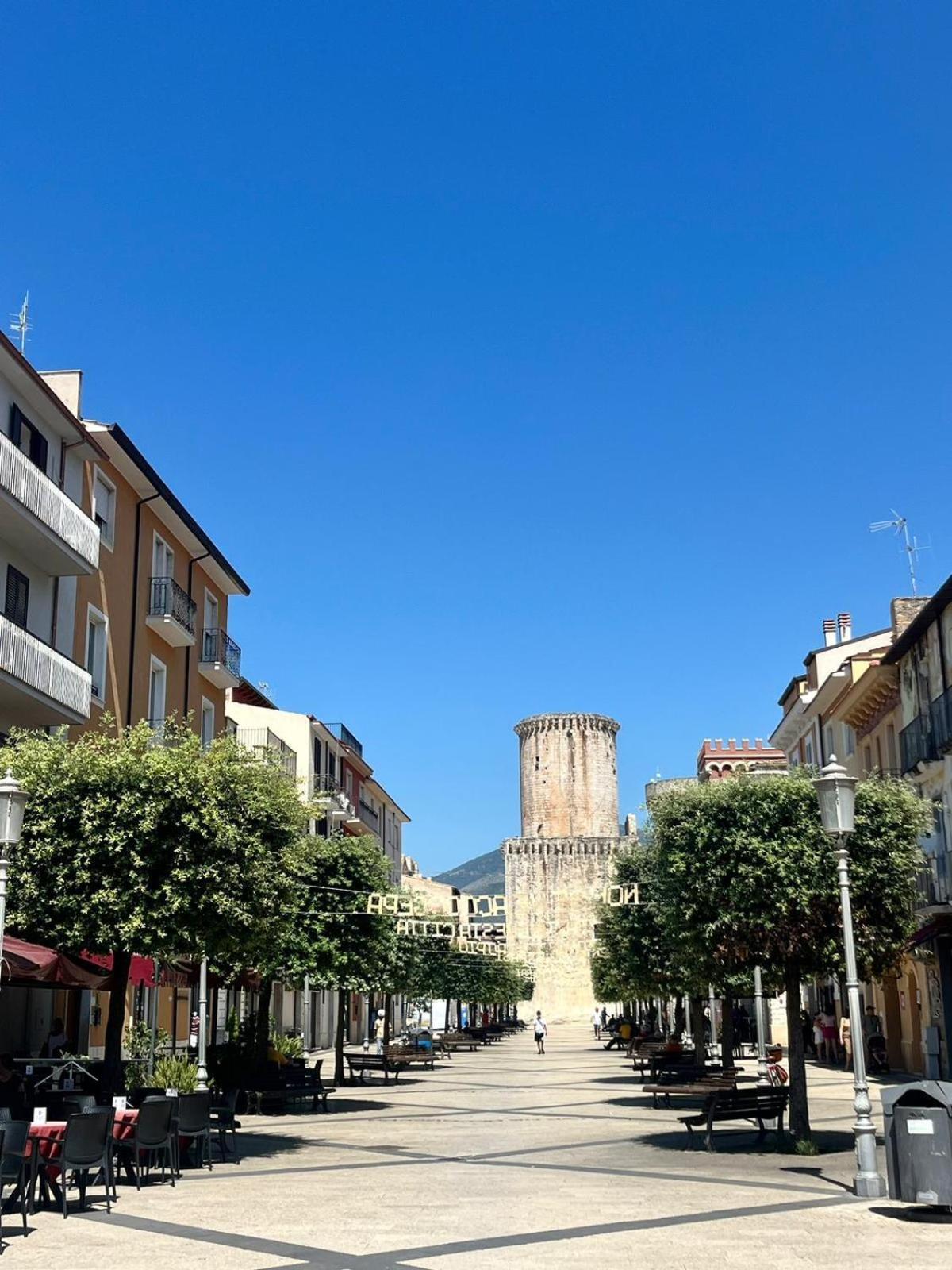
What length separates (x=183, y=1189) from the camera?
1528cm

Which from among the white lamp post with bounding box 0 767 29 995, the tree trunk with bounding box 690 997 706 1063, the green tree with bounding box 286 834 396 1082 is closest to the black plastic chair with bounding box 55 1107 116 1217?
the white lamp post with bounding box 0 767 29 995

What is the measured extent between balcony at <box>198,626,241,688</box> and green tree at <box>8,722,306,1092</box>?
57.3 feet

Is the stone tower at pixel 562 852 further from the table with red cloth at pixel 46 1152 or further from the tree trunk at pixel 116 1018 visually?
the table with red cloth at pixel 46 1152

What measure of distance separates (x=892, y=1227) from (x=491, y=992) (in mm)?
61287

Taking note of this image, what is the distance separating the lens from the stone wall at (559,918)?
96.8 m

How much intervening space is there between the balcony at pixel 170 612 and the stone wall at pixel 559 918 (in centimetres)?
6628

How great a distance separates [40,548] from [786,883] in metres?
15.6

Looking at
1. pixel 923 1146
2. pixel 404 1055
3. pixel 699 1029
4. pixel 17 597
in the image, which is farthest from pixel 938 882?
pixel 17 597

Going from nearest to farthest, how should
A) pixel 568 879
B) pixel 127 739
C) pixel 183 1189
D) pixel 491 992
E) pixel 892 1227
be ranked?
pixel 892 1227 < pixel 183 1189 < pixel 127 739 < pixel 491 992 < pixel 568 879

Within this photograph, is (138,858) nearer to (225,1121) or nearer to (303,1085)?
(225,1121)

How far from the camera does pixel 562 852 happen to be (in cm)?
9775

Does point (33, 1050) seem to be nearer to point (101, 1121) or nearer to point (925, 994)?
point (101, 1121)

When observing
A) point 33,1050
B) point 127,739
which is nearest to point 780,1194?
point 127,739

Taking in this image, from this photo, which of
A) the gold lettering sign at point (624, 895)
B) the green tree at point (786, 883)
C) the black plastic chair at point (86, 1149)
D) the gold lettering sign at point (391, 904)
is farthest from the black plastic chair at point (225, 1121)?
the gold lettering sign at point (624, 895)
